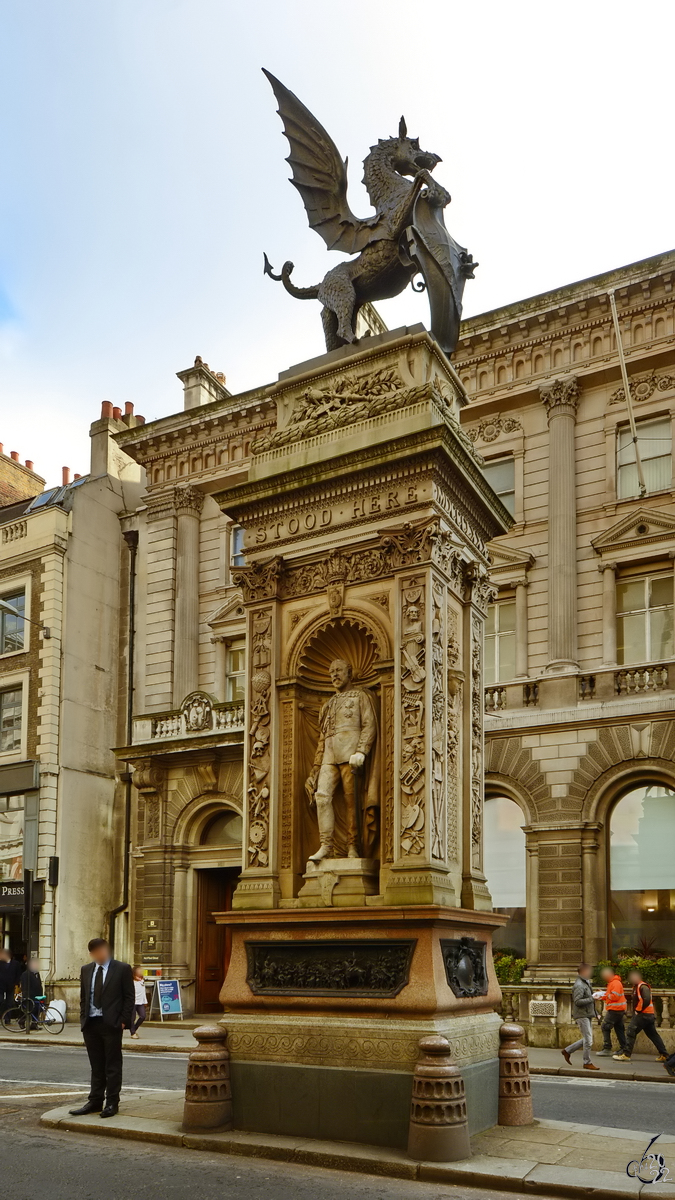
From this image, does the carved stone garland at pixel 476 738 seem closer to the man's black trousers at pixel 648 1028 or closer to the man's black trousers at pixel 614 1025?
the man's black trousers at pixel 648 1028

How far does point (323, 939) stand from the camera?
416 inches

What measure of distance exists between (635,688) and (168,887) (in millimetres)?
12942

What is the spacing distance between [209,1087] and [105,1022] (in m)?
1.50

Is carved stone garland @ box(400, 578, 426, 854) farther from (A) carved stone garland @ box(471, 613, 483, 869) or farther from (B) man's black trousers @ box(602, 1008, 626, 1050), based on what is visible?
(B) man's black trousers @ box(602, 1008, 626, 1050)

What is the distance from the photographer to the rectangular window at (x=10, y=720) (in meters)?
34.4

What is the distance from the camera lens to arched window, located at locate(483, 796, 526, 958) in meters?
26.0

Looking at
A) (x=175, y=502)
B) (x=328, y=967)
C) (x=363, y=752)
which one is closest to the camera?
(x=328, y=967)

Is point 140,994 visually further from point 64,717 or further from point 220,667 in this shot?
point 64,717

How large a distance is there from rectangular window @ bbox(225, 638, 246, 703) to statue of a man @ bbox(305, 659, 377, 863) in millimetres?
19996

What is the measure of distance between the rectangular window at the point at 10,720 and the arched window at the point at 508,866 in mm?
14793

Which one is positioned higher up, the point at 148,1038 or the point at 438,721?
the point at 438,721

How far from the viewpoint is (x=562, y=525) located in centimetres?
2661

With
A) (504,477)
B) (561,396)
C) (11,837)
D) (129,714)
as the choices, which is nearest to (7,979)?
(11,837)

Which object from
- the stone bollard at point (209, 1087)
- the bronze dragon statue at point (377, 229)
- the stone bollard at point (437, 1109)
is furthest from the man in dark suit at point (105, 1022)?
the bronze dragon statue at point (377, 229)
